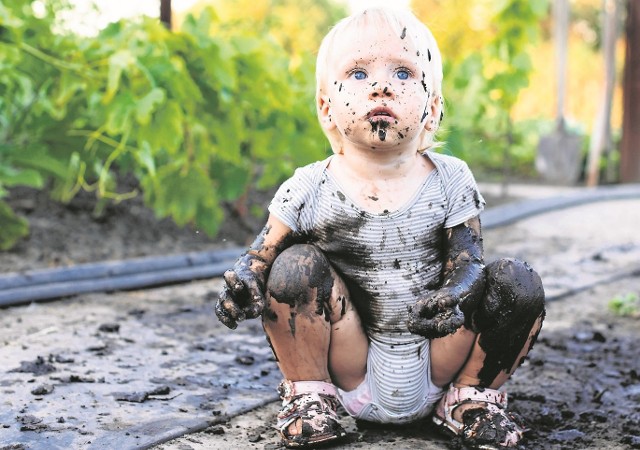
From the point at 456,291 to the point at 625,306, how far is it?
173cm

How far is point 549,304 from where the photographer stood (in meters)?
3.35

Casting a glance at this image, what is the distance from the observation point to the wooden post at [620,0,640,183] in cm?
856

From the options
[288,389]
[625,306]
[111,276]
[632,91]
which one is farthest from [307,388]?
[632,91]

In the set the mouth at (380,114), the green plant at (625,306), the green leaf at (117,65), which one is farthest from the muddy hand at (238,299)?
the green plant at (625,306)

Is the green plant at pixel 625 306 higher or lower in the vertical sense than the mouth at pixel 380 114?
lower

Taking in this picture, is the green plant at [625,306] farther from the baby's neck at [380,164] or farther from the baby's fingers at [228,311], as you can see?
the baby's fingers at [228,311]

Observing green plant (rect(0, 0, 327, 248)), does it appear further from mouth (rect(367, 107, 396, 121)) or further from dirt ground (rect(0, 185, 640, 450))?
mouth (rect(367, 107, 396, 121))

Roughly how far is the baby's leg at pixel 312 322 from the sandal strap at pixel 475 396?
Answer: 0.20 m

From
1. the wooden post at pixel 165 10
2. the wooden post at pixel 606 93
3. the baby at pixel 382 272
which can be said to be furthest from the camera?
the wooden post at pixel 606 93

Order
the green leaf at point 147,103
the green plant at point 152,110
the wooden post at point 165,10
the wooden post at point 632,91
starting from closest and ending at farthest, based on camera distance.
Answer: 1. the green leaf at point 147,103
2. the green plant at point 152,110
3. the wooden post at point 165,10
4. the wooden post at point 632,91

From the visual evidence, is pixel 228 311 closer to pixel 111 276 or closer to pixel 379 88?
pixel 379 88

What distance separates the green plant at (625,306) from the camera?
10.3ft

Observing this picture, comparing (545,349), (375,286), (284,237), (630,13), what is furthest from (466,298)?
(630,13)

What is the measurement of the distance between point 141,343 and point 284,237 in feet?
3.03
